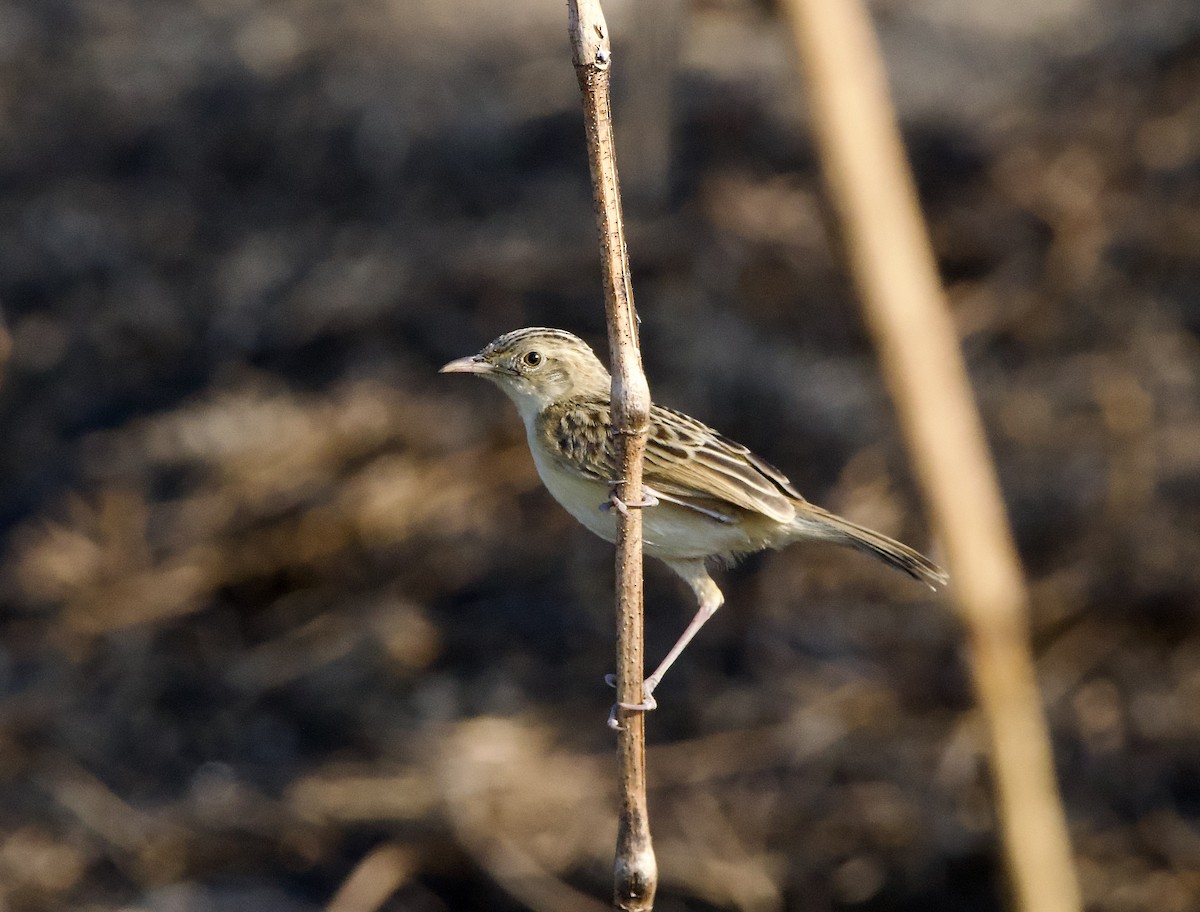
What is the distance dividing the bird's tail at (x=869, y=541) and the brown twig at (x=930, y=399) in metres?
0.51

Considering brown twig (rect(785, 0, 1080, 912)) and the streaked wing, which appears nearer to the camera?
brown twig (rect(785, 0, 1080, 912))

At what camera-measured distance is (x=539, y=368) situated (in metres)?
4.24

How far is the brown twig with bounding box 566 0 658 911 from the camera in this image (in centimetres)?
266

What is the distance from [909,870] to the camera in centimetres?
813

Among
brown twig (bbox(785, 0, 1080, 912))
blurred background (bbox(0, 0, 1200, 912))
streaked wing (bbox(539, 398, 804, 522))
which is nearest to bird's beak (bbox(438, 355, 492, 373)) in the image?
streaked wing (bbox(539, 398, 804, 522))

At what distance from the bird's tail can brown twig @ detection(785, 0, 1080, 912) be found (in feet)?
1.69

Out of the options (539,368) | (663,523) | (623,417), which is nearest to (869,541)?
(663,523)

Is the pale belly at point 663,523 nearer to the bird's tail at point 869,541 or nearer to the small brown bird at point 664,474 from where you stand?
the small brown bird at point 664,474

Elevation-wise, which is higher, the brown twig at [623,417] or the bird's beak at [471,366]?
the bird's beak at [471,366]

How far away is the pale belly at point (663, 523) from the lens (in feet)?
13.2

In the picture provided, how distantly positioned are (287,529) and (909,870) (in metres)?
4.86

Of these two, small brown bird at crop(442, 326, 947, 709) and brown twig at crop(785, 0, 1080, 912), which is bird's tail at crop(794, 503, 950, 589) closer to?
small brown bird at crop(442, 326, 947, 709)

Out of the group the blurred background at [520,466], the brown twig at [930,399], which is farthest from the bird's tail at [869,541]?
the blurred background at [520,466]

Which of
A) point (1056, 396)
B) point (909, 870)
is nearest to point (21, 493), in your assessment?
point (909, 870)
